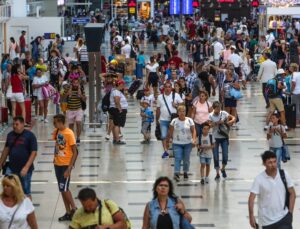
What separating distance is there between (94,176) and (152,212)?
7.84 meters

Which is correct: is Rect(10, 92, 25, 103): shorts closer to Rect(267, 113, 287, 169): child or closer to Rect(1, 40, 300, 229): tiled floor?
Rect(1, 40, 300, 229): tiled floor

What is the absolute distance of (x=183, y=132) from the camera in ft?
57.4

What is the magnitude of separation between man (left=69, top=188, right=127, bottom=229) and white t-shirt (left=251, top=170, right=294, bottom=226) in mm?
1801

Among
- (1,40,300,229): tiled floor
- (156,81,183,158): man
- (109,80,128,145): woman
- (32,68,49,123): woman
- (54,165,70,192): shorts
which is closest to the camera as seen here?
(54,165,70,192): shorts

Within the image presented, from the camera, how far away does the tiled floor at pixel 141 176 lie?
15.3 metres

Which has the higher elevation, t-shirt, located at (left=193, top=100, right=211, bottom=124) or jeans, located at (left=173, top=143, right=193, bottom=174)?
t-shirt, located at (left=193, top=100, right=211, bottom=124)

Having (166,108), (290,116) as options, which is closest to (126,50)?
(290,116)

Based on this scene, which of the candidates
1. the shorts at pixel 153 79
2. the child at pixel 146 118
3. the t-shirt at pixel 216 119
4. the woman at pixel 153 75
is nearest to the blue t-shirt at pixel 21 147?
the t-shirt at pixel 216 119

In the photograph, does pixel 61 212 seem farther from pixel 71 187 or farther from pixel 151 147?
pixel 151 147

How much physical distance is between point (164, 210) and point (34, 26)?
3374 cm

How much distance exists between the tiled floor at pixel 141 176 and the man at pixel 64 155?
1.34 feet

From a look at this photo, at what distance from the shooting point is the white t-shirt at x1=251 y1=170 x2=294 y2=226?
1134 cm

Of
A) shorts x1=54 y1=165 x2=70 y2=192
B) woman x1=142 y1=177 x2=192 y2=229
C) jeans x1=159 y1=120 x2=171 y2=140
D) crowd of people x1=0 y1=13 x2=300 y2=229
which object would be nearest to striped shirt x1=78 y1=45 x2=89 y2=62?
crowd of people x1=0 y1=13 x2=300 y2=229

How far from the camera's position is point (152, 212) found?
10547mm
